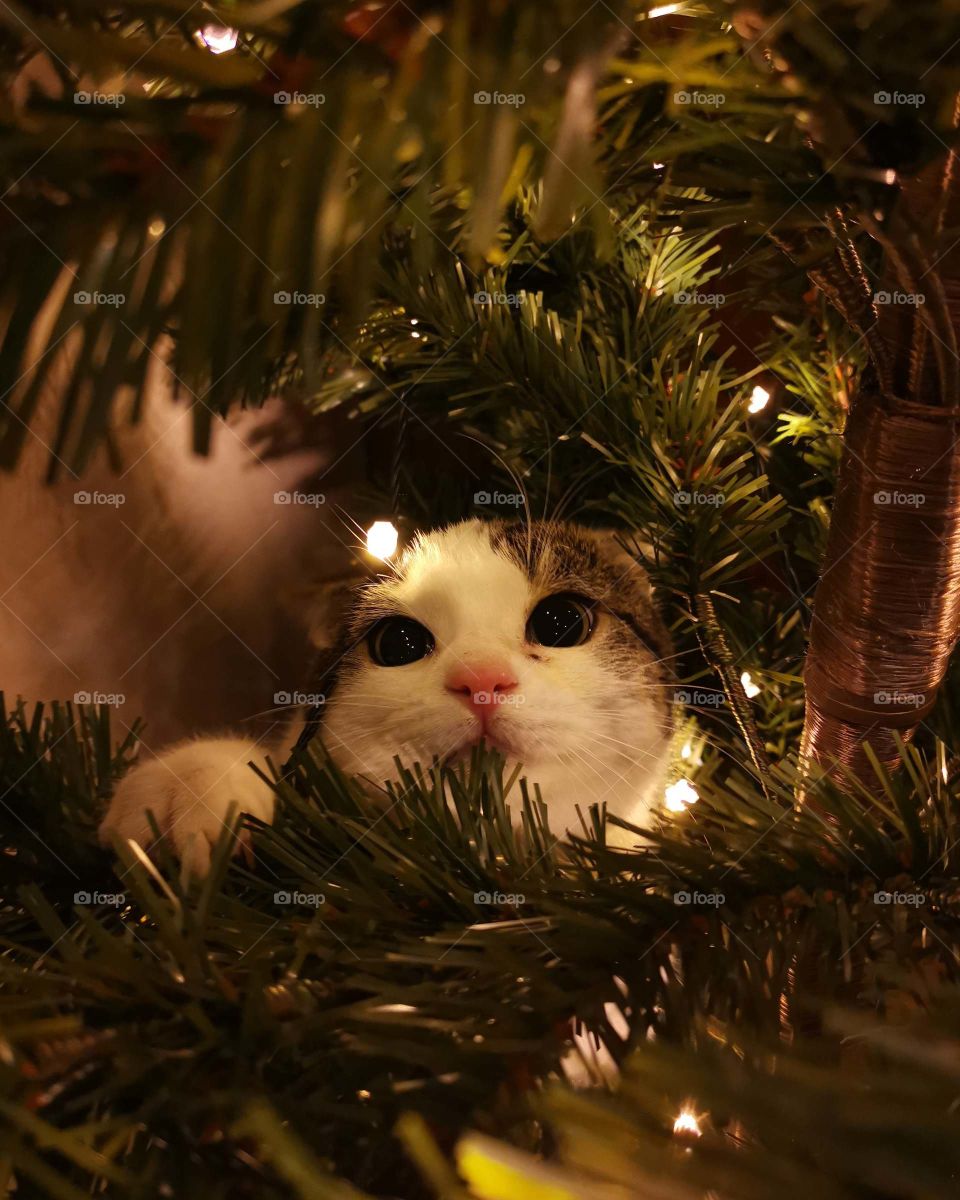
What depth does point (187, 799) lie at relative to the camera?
0.49m

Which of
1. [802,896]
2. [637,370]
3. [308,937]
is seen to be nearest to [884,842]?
[802,896]

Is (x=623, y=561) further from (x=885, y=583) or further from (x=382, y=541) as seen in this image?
(x=885, y=583)

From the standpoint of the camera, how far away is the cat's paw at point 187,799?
434mm

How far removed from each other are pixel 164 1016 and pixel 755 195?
0.31m

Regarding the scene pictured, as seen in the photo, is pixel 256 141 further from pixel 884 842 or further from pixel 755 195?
pixel 884 842

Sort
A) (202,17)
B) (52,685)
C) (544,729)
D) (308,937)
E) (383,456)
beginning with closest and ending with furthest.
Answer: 1. (202,17)
2. (308,937)
3. (544,729)
4. (52,685)
5. (383,456)

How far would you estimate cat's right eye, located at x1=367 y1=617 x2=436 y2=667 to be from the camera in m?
0.73

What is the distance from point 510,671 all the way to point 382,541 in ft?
0.70

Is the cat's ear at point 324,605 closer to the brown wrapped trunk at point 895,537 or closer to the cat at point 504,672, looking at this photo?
the cat at point 504,672

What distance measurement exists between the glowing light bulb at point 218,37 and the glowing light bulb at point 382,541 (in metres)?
0.54

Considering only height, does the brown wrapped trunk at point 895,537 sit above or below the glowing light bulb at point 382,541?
below

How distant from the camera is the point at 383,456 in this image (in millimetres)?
1099

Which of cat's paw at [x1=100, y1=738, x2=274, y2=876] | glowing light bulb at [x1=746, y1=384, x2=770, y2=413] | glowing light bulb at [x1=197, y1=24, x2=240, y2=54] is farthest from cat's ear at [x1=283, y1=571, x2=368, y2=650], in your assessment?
glowing light bulb at [x1=197, y1=24, x2=240, y2=54]

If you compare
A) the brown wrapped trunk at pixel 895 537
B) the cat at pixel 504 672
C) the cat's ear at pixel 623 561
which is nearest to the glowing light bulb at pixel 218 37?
the brown wrapped trunk at pixel 895 537
